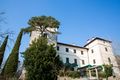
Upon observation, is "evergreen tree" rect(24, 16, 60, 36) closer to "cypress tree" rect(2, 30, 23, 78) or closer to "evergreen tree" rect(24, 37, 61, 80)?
"cypress tree" rect(2, 30, 23, 78)

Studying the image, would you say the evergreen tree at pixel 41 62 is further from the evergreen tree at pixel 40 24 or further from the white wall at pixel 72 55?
the white wall at pixel 72 55

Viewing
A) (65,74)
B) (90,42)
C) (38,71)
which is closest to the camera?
(38,71)

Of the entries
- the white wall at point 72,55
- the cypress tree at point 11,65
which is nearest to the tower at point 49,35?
the white wall at point 72,55

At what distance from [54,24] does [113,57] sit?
63.9ft

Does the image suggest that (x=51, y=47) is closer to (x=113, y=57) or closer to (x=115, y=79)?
(x=115, y=79)

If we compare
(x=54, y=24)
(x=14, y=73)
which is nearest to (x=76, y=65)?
(x=54, y=24)

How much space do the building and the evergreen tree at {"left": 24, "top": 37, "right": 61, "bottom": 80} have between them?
21149mm

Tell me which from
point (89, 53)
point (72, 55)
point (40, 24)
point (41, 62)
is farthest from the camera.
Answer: point (89, 53)

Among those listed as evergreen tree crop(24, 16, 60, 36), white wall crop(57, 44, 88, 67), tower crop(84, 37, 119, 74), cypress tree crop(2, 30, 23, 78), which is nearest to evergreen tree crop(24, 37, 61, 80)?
cypress tree crop(2, 30, 23, 78)

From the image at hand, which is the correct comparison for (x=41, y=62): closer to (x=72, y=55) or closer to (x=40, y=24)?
(x=40, y=24)

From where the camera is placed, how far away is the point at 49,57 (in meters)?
16.2

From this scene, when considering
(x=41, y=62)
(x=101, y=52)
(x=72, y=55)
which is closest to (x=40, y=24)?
(x=72, y=55)

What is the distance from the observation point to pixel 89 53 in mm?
43438

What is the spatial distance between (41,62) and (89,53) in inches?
1165
